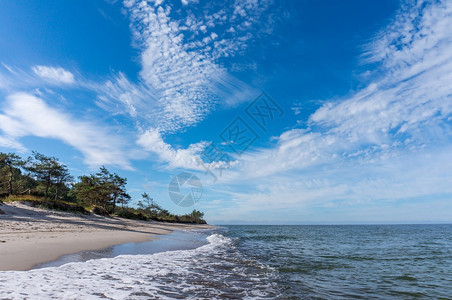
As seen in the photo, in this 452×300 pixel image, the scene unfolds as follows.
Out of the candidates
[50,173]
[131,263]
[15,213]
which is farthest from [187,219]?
[131,263]

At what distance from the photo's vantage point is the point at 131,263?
1013 centimetres

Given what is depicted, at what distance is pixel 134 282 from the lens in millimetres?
7305

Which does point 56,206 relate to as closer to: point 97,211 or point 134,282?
point 97,211

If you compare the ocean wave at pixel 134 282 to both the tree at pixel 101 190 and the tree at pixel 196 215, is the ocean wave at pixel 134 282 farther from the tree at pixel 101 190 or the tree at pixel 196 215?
the tree at pixel 196 215

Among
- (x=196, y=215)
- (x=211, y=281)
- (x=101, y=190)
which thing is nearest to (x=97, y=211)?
(x=101, y=190)

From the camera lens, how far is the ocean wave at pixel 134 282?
5.79m

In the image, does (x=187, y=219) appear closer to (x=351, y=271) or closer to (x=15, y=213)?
(x=15, y=213)

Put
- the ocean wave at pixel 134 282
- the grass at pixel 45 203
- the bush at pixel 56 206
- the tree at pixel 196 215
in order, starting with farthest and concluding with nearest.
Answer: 1. the tree at pixel 196 215
2. the bush at pixel 56 206
3. the grass at pixel 45 203
4. the ocean wave at pixel 134 282

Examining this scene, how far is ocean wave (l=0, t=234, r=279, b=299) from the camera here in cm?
579

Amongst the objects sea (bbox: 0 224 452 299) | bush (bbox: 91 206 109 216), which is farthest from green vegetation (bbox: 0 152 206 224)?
sea (bbox: 0 224 452 299)

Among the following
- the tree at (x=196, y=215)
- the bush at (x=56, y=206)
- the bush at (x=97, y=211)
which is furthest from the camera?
the tree at (x=196, y=215)

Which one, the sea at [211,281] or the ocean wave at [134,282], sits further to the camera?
the sea at [211,281]

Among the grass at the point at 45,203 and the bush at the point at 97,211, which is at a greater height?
the grass at the point at 45,203

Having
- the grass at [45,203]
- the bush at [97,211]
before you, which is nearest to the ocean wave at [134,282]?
the grass at [45,203]
